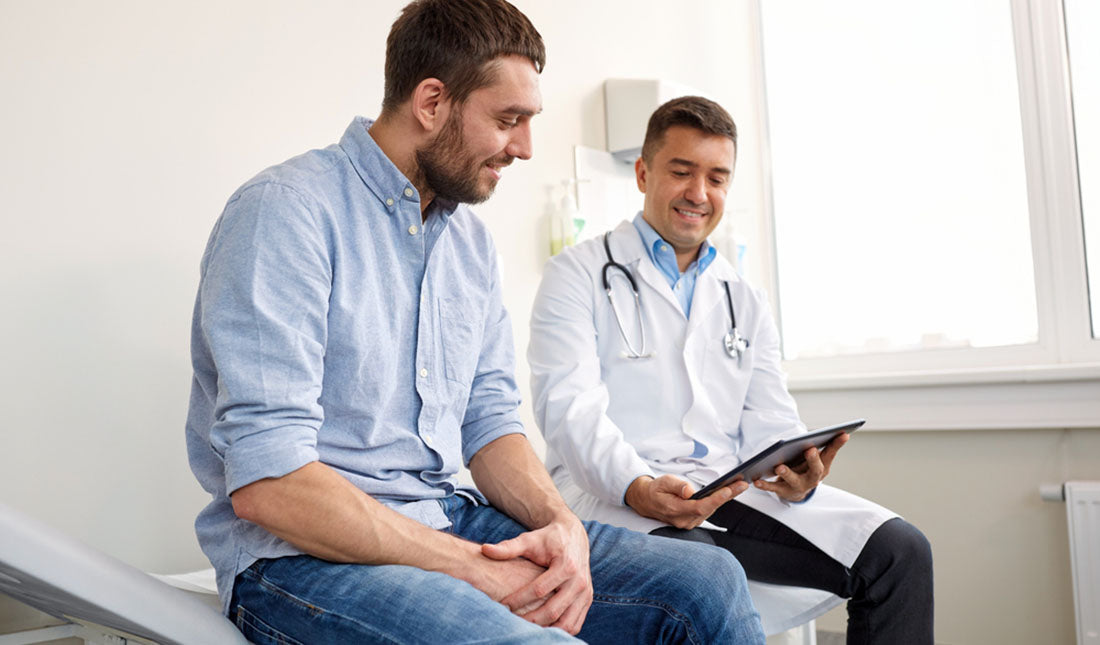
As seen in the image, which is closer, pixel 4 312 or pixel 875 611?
pixel 4 312

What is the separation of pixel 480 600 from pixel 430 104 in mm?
636

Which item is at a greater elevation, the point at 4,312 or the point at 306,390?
the point at 4,312

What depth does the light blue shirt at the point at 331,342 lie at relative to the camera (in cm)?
96

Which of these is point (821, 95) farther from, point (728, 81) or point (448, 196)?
point (448, 196)

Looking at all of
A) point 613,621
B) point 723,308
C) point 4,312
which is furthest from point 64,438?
point 723,308

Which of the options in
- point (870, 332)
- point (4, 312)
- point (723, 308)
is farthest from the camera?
point (870, 332)

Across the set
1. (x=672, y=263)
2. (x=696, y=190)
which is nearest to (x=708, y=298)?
(x=672, y=263)

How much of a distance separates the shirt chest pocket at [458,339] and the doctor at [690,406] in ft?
1.38

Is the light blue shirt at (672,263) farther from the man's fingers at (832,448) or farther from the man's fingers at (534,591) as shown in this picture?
the man's fingers at (534,591)

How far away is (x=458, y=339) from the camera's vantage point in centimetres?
122

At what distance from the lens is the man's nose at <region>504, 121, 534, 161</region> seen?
48.7 inches

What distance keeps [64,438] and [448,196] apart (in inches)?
28.2

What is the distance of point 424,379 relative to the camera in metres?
1.15

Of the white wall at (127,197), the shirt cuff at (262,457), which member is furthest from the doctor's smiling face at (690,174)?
the shirt cuff at (262,457)
